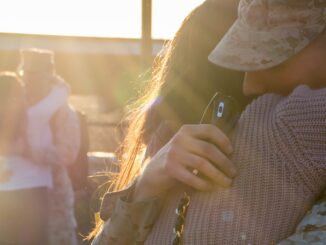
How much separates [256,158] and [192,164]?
7.2 inches

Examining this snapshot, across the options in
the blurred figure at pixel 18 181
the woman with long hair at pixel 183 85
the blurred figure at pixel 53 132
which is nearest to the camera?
the woman with long hair at pixel 183 85

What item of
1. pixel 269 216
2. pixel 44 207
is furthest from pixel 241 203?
pixel 44 207

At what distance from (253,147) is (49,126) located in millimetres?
3664

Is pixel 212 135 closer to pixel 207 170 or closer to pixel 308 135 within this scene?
pixel 207 170

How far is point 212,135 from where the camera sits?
133 centimetres

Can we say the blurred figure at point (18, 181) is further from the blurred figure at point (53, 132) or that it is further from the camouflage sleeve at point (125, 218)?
the camouflage sleeve at point (125, 218)

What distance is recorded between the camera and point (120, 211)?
158cm

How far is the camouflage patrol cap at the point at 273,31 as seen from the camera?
51.1 inches

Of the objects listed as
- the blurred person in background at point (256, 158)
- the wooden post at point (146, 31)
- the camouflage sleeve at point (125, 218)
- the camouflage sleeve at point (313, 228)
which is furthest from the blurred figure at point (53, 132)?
the camouflage sleeve at point (313, 228)

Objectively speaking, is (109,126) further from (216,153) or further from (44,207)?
(216,153)

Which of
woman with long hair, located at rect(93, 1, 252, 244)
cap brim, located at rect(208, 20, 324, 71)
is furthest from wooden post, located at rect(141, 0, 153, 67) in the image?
cap brim, located at rect(208, 20, 324, 71)

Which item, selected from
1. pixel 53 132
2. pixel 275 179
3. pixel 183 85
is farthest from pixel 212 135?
pixel 53 132

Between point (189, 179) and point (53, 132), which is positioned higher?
point (189, 179)

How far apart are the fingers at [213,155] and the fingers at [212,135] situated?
0.04 feet
